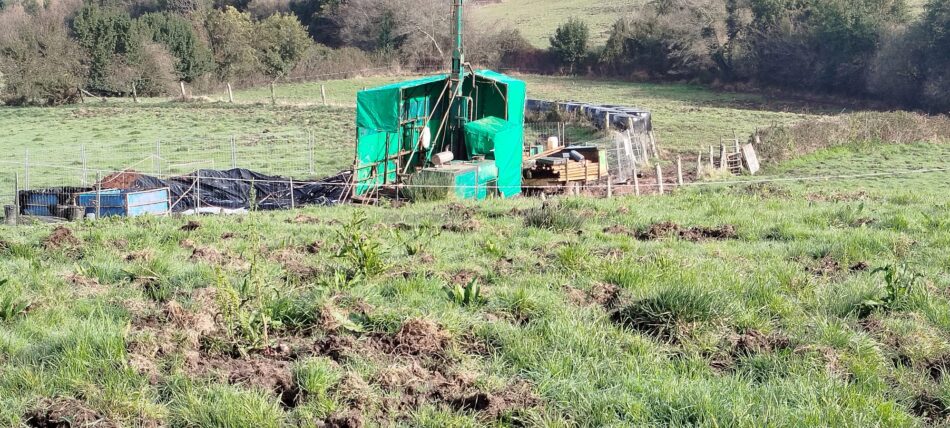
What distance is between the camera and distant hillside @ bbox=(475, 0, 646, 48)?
84.0 m

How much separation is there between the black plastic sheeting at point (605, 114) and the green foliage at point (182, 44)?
30.5 metres

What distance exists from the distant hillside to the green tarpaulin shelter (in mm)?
56320

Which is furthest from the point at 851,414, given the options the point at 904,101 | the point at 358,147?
the point at 904,101

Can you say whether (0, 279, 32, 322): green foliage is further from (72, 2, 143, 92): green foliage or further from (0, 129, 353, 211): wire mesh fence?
(72, 2, 143, 92): green foliage

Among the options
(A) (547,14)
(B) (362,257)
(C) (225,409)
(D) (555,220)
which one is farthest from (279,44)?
(C) (225,409)

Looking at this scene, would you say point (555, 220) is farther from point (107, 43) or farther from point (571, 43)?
point (571, 43)

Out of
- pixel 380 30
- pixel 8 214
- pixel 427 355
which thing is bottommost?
pixel 8 214

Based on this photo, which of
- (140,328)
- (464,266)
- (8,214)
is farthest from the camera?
(8,214)

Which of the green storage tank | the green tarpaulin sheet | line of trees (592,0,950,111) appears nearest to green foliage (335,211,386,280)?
the green storage tank

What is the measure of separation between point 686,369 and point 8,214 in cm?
1582

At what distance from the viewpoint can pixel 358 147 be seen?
66.7ft

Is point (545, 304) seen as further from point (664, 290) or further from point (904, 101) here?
point (904, 101)

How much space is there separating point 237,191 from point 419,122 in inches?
202

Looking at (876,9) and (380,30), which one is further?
(380,30)
